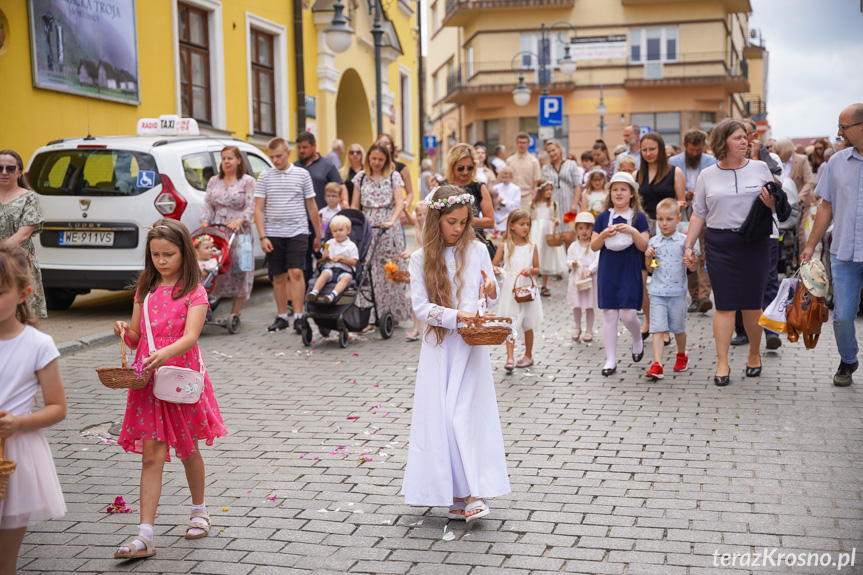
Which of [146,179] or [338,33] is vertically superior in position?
[338,33]

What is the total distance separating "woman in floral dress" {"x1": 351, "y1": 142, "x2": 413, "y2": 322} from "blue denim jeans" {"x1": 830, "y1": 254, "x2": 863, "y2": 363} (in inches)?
183

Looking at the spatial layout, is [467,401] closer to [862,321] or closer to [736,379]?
[736,379]

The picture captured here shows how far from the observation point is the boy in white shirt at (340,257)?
9.68 m

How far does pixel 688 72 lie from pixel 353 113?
28373mm

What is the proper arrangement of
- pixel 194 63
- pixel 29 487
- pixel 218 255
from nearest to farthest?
pixel 29 487 < pixel 218 255 < pixel 194 63

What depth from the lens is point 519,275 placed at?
27.4 ft

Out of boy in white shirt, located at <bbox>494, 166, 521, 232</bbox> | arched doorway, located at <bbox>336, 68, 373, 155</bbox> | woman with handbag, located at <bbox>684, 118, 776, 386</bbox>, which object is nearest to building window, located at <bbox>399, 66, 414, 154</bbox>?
arched doorway, located at <bbox>336, 68, 373, 155</bbox>

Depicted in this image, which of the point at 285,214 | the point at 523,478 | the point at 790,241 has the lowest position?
the point at 523,478

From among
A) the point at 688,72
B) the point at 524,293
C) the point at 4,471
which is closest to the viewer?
the point at 4,471

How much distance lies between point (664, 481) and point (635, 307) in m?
3.13

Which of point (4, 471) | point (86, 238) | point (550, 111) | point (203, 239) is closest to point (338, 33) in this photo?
point (86, 238)

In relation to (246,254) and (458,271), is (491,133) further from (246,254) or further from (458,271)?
(458,271)

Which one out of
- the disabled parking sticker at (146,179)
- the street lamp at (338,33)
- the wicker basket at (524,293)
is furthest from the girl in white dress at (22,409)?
the street lamp at (338,33)

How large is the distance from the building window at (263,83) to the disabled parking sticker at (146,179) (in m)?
8.59
